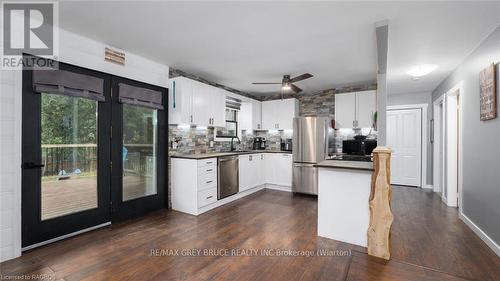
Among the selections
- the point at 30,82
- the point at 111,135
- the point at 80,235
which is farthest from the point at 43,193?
the point at 30,82

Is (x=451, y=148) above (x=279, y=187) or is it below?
above

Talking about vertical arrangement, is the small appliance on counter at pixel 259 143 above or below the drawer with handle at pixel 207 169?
above

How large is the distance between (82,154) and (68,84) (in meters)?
0.89

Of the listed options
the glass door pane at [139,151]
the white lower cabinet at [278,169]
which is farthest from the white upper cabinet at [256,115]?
the glass door pane at [139,151]

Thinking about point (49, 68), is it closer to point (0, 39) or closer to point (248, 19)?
point (0, 39)

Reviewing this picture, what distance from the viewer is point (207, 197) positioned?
3.74 metres

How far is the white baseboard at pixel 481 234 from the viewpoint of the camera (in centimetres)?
238

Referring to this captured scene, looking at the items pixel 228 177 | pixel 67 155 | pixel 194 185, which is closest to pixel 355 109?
pixel 228 177

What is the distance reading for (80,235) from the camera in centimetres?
274

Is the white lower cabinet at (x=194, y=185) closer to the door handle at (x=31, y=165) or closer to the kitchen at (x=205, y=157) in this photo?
the kitchen at (x=205, y=157)

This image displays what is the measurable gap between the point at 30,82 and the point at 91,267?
208 centimetres

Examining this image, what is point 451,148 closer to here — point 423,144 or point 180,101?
point 423,144

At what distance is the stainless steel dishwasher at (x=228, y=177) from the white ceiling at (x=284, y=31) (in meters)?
1.76

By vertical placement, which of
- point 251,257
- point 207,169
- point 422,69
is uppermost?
point 422,69
